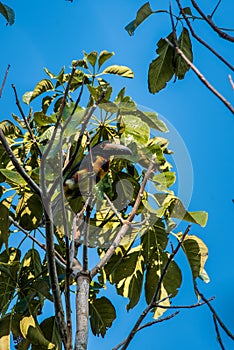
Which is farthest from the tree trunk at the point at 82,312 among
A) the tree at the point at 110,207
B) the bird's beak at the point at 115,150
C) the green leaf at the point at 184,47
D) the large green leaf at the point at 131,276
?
the green leaf at the point at 184,47

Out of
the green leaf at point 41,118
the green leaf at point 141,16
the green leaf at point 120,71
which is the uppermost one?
the green leaf at point 120,71

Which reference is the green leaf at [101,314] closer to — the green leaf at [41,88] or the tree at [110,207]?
the tree at [110,207]

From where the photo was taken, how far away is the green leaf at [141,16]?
7.08 feet

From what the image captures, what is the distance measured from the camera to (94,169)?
2.14 meters

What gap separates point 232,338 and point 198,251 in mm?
1246

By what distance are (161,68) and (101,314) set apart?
1023mm

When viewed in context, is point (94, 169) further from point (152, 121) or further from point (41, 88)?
point (41, 88)

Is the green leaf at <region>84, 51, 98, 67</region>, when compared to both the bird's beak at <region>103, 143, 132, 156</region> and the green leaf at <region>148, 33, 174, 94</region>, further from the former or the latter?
the bird's beak at <region>103, 143, 132, 156</region>

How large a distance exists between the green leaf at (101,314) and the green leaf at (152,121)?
2.40ft

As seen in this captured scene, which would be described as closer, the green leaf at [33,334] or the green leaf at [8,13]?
the green leaf at [8,13]

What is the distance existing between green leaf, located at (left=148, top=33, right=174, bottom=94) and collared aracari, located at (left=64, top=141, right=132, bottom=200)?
35cm

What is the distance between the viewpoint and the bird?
2.14m

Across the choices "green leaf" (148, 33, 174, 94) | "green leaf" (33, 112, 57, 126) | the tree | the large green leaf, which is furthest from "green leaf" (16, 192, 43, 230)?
"green leaf" (148, 33, 174, 94)

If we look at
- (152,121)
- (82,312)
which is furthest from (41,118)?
(82,312)
